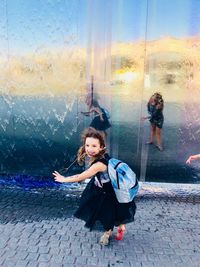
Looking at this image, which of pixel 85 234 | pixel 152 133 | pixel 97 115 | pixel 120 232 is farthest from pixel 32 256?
pixel 152 133

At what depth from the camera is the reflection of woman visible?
18.4ft

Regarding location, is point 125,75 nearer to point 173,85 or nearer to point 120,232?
point 173,85

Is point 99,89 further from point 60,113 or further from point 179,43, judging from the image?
point 179,43

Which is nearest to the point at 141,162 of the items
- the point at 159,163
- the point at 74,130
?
the point at 159,163

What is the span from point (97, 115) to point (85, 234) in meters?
2.10

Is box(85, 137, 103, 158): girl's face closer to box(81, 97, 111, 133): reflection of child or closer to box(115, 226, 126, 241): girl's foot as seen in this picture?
box(115, 226, 126, 241): girl's foot

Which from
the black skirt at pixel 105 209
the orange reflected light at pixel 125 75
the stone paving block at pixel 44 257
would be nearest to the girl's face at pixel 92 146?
the black skirt at pixel 105 209

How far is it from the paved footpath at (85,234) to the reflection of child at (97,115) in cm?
109

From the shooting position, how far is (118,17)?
5367 mm

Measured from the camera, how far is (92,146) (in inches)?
Result: 148

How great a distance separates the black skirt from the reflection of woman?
203 centimetres

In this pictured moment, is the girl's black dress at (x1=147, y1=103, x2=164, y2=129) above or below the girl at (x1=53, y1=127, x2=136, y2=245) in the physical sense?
above

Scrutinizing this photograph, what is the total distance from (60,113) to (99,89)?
0.72 metres

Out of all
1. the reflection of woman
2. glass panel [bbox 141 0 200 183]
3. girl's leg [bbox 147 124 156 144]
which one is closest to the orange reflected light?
glass panel [bbox 141 0 200 183]
